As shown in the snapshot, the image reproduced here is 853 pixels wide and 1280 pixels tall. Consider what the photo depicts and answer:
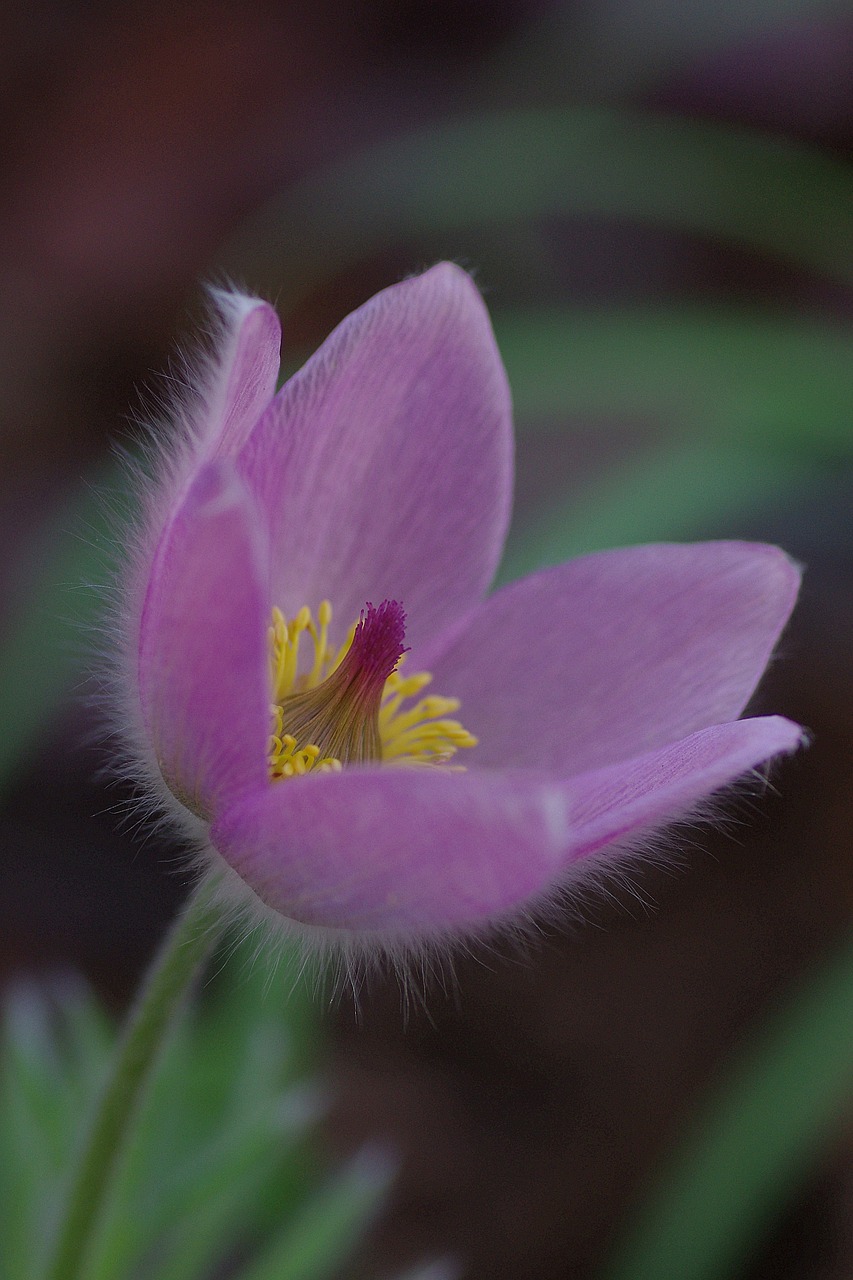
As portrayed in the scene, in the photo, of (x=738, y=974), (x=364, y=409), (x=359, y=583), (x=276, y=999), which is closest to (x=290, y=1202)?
(x=276, y=999)

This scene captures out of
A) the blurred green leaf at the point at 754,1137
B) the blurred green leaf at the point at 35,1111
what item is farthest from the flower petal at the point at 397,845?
→ the blurred green leaf at the point at 754,1137

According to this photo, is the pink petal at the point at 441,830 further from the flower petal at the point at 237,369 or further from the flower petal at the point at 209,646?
the flower petal at the point at 237,369

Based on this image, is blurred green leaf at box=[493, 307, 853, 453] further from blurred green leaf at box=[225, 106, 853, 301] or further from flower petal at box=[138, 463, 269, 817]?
flower petal at box=[138, 463, 269, 817]

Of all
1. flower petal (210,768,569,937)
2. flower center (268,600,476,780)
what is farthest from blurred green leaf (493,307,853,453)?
flower petal (210,768,569,937)

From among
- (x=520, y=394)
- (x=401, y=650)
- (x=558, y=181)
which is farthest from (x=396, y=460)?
(x=558, y=181)

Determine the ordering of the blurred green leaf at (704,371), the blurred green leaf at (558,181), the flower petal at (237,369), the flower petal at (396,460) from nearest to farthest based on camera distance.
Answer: the flower petal at (237,369)
the flower petal at (396,460)
the blurred green leaf at (704,371)
the blurred green leaf at (558,181)

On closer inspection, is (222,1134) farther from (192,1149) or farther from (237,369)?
(237,369)
